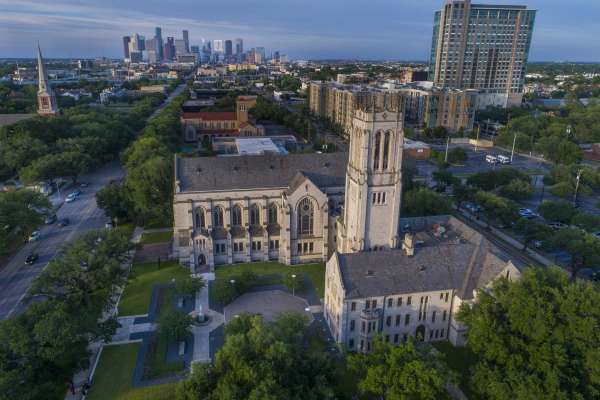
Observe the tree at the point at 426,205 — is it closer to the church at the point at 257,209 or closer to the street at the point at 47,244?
the church at the point at 257,209

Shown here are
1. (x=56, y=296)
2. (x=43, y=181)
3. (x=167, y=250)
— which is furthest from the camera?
(x=43, y=181)

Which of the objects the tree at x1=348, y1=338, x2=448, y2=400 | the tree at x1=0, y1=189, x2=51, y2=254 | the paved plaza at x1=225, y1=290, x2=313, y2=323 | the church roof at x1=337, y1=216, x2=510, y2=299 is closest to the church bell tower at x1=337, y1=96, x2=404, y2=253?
the church roof at x1=337, y1=216, x2=510, y2=299

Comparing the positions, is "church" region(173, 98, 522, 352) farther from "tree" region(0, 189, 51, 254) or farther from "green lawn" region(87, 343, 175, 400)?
"tree" region(0, 189, 51, 254)

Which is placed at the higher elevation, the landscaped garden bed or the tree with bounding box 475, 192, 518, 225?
the tree with bounding box 475, 192, 518, 225

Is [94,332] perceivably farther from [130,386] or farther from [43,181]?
[43,181]

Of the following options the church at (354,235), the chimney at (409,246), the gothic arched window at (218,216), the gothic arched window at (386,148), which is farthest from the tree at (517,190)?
the gothic arched window at (218,216)

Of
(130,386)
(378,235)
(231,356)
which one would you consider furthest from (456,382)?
(130,386)
